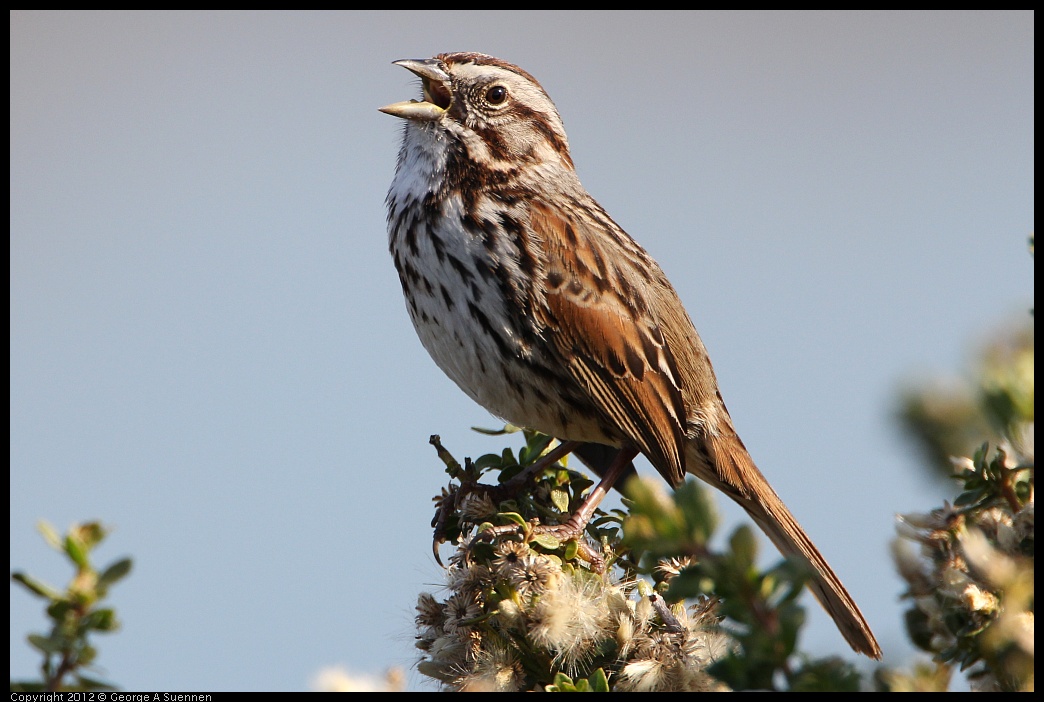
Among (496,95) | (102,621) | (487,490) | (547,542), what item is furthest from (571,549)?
(496,95)

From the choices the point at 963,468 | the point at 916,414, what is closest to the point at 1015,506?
the point at 963,468

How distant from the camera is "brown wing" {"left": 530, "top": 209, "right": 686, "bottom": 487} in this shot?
14.0 feet

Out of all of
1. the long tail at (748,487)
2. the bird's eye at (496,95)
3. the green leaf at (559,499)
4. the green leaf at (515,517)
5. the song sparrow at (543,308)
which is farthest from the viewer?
the bird's eye at (496,95)

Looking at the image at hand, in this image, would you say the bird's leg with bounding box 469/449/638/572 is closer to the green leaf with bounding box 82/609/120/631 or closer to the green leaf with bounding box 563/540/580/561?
the green leaf with bounding box 563/540/580/561

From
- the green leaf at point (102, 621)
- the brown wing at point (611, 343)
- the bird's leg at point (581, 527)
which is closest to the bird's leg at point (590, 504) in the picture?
the bird's leg at point (581, 527)

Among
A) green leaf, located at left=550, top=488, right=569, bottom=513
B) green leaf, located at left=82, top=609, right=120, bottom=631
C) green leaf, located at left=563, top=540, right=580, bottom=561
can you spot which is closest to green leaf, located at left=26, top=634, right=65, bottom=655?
green leaf, located at left=82, top=609, right=120, bottom=631

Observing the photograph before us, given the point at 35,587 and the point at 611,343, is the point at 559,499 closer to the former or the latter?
the point at 611,343

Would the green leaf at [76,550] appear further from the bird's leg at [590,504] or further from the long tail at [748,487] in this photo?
the long tail at [748,487]

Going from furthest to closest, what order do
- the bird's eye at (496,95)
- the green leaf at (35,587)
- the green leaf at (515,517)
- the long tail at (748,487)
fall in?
1. the bird's eye at (496,95)
2. the long tail at (748,487)
3. the green leaf at (515,517)
4. the green leaf at (35,587)

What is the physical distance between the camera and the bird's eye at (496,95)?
186 inches

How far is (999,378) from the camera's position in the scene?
1.43 meters

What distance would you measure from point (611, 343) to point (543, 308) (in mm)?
345

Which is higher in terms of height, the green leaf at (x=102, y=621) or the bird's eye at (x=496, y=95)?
the bird's eye at (x=496, y=95)

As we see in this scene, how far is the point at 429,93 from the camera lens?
15.5 ft
